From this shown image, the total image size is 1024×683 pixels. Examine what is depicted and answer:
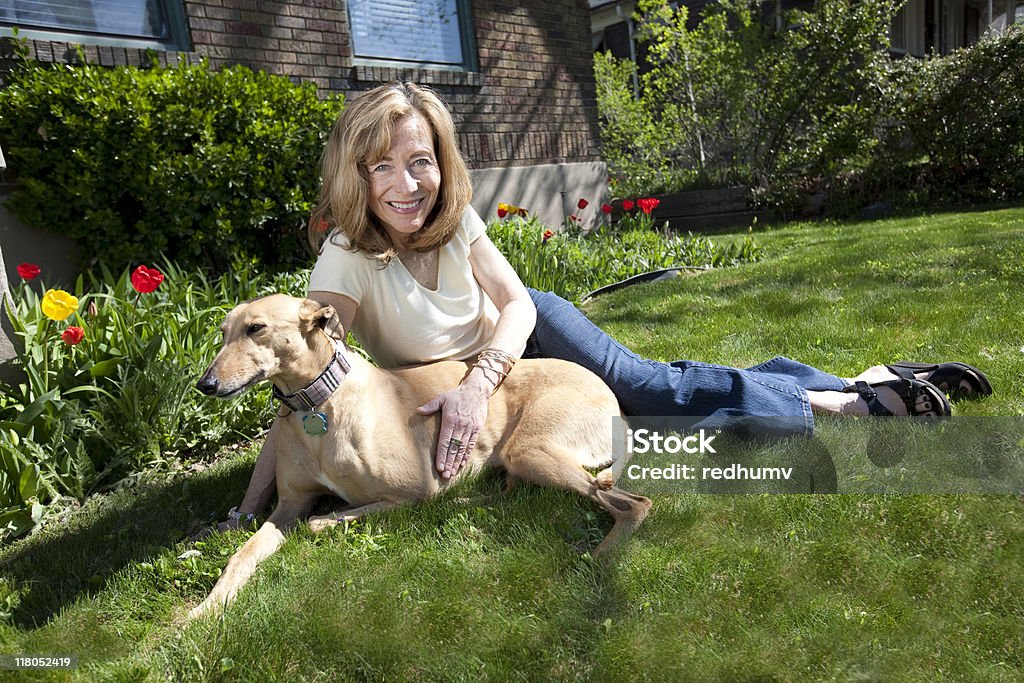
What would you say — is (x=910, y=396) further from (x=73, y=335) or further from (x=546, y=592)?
(x=73, y=335)

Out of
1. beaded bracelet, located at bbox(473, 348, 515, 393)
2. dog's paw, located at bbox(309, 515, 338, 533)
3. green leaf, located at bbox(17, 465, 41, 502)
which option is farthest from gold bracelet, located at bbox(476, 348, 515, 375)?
green leaf, located at bbox(17, 465, 41, 502)

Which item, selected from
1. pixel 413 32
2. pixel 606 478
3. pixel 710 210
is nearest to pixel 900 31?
pixel 710 210

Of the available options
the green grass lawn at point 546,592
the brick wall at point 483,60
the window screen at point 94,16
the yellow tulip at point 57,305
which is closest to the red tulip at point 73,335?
the yellow tulip at point 57,305

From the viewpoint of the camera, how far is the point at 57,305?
3.25 meters

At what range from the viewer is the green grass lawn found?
1.99m

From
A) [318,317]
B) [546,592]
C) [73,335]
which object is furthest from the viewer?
[73,335]

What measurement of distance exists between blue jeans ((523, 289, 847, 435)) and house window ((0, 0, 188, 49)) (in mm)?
4551

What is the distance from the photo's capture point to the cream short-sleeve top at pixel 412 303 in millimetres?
3072

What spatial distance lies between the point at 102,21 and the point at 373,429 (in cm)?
493

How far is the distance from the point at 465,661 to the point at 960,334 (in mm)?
3823

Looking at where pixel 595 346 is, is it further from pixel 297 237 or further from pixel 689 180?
pixel 689 180

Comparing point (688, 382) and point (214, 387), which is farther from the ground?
point (214, 387)

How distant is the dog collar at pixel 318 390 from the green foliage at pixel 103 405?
1196 millimetres

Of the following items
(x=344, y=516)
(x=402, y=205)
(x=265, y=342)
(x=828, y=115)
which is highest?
(x=828, y=115)
